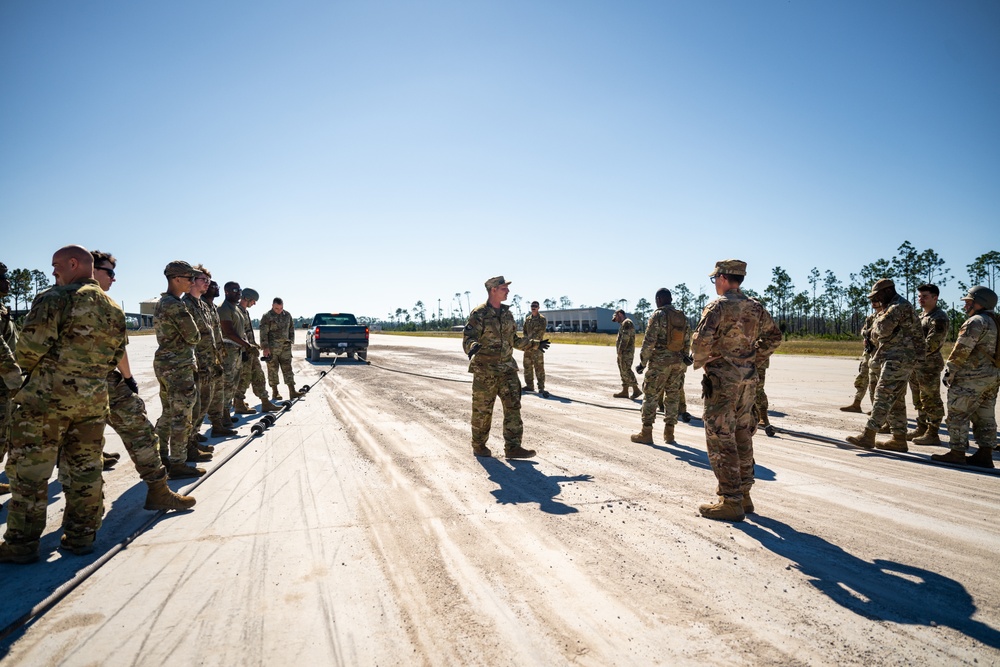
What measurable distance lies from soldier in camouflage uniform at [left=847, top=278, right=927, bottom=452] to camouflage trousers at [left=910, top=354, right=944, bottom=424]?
0.87 metres

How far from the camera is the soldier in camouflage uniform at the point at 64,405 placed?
3.29 m

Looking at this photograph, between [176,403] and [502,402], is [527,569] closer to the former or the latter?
[502,402]

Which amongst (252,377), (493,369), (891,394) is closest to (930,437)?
(891,394)

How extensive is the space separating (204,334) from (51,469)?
2.58m

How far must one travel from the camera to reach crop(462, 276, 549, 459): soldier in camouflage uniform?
6242 millimetres

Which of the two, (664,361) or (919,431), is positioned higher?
(664,361)

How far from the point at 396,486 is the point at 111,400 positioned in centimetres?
245

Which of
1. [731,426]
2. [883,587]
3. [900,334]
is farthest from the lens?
[900,334]

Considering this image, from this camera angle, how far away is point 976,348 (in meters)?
5.91

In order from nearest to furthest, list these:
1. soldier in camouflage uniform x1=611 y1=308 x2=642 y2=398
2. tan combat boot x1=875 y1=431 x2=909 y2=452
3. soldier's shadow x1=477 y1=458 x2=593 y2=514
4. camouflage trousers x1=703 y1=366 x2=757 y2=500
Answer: camouflage trousers x1=703 y1=366 x2=757 y2=500, soldier's shadow x1=477 y1=458 x2=593 y2=514, tan combat boot x1=875 y1=431 x2=909 y2=452, soldier in camouflage uniform x1=611 y1=308 x2=642 y2=398

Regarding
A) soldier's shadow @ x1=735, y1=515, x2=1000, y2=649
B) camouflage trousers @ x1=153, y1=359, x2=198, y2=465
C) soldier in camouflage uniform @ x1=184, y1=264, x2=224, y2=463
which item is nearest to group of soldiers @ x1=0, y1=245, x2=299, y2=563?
camouflage trousers @ x1=153, y1=359, x2=198, y2=465

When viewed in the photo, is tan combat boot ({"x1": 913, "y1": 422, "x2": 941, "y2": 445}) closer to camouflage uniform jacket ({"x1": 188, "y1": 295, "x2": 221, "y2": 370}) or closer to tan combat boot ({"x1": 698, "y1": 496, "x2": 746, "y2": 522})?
tan combat boot ({"x1": 698, "y1": 496, "x2": 746, "y2": 522})

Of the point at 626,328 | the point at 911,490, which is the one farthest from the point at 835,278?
the point at 911,490

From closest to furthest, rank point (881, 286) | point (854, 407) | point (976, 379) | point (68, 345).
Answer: point (68, 345) → point (976, 379) → point (881, 286) → point (854, 407)
